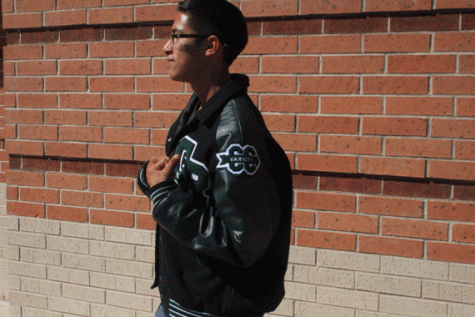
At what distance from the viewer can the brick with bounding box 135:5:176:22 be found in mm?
3279

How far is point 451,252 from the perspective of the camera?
2.88 metres

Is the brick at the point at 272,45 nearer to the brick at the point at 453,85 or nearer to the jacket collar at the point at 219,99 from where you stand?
the brick at the point at 453,85

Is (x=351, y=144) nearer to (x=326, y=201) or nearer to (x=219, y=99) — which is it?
(x=326, y=201)

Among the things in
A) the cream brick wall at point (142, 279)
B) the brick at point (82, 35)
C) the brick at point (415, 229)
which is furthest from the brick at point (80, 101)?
the brick at point (415, 229)

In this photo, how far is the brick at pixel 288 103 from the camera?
3044mm

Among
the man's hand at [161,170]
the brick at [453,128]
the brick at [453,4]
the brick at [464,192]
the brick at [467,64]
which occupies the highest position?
the brick at [453,4]

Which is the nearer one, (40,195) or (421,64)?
(421,64)

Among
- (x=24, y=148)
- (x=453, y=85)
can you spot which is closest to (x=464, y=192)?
(x=453, y=85)

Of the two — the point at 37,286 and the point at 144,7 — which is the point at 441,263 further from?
the point at 37,286

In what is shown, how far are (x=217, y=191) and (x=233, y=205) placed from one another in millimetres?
79

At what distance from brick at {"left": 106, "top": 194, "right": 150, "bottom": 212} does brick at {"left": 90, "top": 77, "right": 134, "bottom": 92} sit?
2.63 ft

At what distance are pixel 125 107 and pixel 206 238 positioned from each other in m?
2.04

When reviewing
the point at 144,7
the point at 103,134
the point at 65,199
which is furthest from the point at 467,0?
the point at 65,199

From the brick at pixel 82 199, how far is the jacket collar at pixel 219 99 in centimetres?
204
